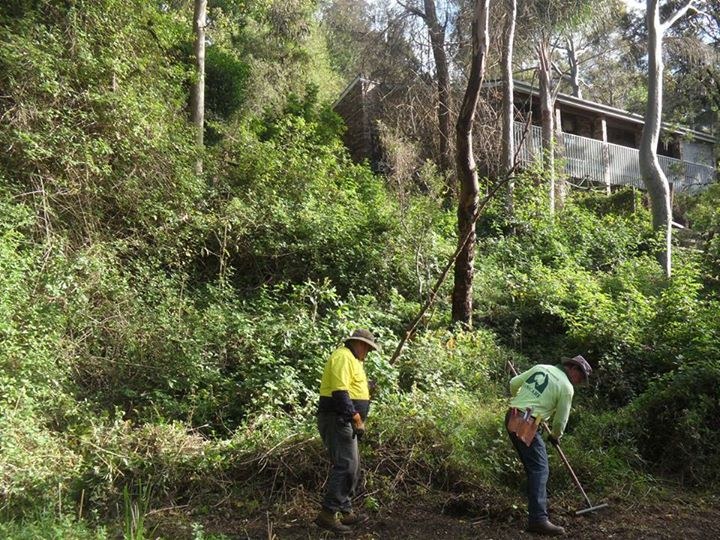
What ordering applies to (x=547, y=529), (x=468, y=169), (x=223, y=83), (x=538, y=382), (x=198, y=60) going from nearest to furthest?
(x=547, y=529)
(x=538, y=382)
(x=468, y=169)
(x=198, y=60)
(x=223, y=83)

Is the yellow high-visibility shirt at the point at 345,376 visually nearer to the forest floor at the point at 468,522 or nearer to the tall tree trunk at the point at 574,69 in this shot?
the forest floor at the point at 468,522

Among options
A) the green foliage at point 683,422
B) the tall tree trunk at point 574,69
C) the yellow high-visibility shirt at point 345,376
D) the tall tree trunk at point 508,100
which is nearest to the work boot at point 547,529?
the yellow high-visibility shirt at point 345,376

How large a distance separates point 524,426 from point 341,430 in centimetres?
160

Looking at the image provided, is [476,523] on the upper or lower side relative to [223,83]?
lower

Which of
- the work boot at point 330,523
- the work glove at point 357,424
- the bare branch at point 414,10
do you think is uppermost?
the bare branch at point 414,10

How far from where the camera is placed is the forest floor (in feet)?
17.3

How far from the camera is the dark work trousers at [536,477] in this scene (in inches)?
206

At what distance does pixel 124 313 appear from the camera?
27.8 feet

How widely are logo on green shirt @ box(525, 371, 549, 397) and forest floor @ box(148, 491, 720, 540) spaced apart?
1.22 metres

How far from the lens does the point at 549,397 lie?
534 centimetres

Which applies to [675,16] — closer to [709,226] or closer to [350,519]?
[709,226]

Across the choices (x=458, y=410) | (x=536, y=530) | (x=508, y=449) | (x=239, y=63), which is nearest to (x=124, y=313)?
(x=458, y=410)

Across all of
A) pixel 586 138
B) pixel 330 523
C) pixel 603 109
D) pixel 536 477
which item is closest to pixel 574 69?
pixel 603 109

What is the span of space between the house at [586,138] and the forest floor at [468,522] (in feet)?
44.5
